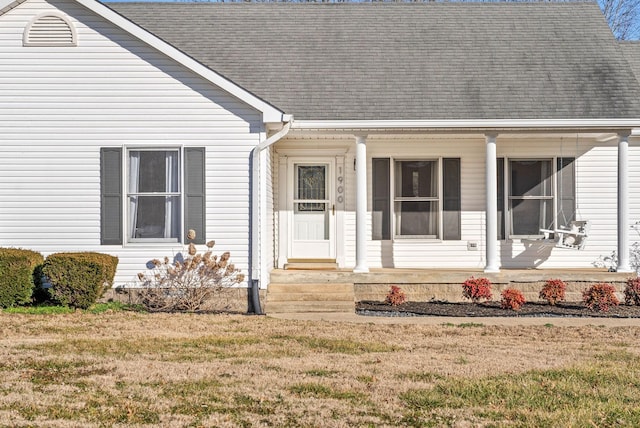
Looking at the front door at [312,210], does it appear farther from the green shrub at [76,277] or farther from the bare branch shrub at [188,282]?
the green shrub at [76,277]

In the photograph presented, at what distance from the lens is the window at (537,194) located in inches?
560

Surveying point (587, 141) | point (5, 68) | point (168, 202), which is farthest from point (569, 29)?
point (5, 68)

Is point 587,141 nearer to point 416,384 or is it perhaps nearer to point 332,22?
point 332,22

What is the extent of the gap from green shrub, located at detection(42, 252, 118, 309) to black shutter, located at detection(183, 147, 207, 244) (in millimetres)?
1466

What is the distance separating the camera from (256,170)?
11844 millimetres

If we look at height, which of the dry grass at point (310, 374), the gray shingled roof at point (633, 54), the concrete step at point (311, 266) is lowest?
the dry grass at point (310, 374)

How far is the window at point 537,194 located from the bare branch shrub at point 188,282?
5612mm

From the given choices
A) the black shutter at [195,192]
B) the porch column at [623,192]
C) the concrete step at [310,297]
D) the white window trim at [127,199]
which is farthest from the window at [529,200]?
the white window trim at [127,199]

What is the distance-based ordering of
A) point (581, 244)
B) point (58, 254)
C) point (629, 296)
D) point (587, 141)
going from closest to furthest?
point (58, 254)
point (629, 296)
point (581, 244)
point (587, 141)

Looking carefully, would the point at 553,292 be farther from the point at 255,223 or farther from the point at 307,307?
the point at 255,223

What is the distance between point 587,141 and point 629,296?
3.37 m

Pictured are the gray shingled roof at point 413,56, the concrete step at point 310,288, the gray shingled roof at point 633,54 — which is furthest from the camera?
the gray shingled roof at point 633,54

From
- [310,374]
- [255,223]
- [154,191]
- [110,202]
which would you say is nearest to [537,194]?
[255,223]

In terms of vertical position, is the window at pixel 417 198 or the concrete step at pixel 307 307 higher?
the window at pixel 417 198
